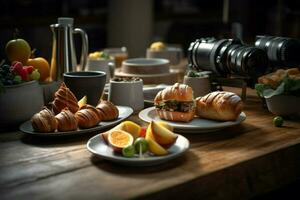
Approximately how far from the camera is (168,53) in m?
2.26

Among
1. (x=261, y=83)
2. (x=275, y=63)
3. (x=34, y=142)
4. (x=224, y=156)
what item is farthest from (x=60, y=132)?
(x=275, y=63)

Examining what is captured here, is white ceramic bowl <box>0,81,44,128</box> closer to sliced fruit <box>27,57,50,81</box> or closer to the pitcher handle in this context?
sliced fruit <box>27,57,50,81</box>

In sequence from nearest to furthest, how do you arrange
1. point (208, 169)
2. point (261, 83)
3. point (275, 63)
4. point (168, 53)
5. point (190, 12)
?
point (208, 169), point (261, 83), point (275, 63), point (168, 53), point (190, 12)

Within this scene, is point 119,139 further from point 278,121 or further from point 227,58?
point 227,58

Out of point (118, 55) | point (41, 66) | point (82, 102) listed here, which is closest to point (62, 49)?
point (41, 66)

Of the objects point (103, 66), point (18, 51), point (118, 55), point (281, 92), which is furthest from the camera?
point (118, 55)

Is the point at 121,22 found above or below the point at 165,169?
above

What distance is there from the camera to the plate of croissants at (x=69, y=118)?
3.72 ft

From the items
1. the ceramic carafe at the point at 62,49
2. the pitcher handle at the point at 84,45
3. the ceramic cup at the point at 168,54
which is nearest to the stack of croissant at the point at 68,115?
the ceramic carafe at the point at 62,49

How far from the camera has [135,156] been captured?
3.23 ft

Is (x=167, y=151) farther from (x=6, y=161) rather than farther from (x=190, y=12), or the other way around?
(x=190, y=12)

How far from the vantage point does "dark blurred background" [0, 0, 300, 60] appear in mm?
4039

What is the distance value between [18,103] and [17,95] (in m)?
0.02

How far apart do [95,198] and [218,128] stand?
481mm
